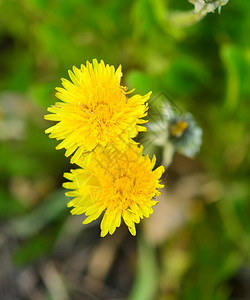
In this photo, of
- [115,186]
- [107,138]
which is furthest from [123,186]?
A: [107,138]

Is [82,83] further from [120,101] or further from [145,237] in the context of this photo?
[145,237]

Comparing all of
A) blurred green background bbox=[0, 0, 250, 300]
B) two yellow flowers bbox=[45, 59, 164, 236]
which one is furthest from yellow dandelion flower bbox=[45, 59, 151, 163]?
blurred green background bbox=[0, 0, 250, 300]

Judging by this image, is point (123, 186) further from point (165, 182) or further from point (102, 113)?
point (165, 182)

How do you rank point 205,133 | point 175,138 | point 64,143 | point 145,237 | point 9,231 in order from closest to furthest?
point 64,143 < point 175,138 < point 205,133 < point 145,237 < point 9,231

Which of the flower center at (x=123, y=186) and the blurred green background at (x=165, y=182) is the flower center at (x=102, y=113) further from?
the blurred green background at (x=165, y=182)

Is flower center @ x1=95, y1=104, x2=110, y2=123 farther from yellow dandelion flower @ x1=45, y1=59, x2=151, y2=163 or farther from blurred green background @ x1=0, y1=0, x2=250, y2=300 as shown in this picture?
blurred green background @ x1=0, y1=0, x2=250, y2=300

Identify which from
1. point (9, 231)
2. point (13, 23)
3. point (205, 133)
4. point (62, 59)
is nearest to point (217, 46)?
point (205, 133)
